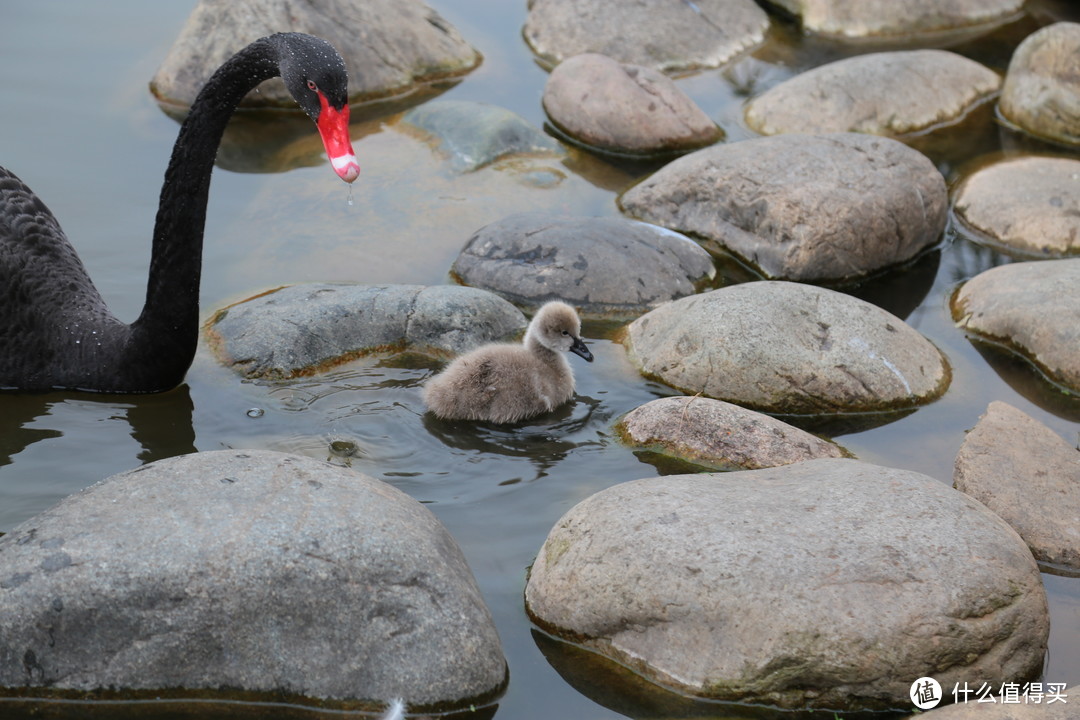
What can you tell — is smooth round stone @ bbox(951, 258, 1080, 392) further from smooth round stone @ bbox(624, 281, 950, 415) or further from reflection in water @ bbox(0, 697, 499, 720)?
reflection in water @ bbox(0, 697, 499, 720)

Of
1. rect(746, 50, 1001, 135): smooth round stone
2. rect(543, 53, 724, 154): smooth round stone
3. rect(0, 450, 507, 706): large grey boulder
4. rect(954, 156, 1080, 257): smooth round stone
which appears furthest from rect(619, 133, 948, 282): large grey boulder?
rect(0, 450, 507, 706): large grey boulder

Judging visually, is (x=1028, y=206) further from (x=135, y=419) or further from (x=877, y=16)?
(x=135, y=419)

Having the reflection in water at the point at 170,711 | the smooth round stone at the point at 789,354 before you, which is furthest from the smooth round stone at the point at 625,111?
the reflection in water at the point at 170,711

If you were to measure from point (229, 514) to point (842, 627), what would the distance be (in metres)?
2.26

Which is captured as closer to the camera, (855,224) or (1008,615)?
(1008,615)

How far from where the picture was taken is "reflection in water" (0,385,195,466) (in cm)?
570

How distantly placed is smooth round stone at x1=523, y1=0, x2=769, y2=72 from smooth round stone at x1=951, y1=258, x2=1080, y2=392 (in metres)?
4.15

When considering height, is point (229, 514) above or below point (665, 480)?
above

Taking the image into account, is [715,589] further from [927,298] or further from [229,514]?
[927,298]

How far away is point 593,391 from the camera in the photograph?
652 centimetres

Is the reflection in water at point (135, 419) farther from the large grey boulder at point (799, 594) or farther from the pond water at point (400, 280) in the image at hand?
the large grey boulder at point (799, 594)

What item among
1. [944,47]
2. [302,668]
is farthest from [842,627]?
[944,47]

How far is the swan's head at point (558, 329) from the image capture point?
621cm

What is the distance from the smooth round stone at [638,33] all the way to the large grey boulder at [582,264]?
10.9 feet
